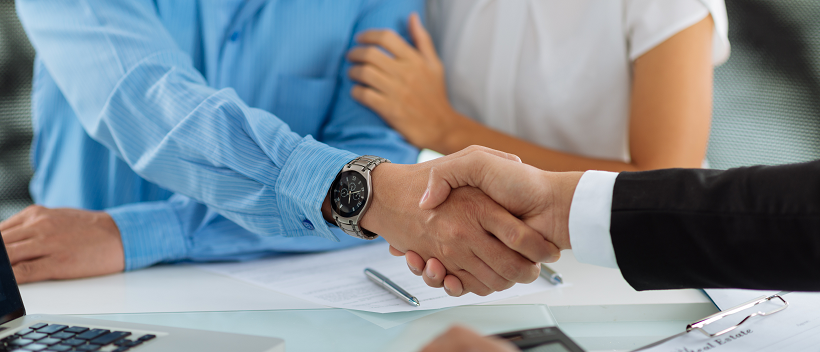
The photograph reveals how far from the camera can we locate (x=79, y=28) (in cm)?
91

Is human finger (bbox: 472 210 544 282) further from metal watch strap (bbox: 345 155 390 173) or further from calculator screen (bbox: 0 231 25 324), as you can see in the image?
calculator screen (bbox: 0 231 25 324)

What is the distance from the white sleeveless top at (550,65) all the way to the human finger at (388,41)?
0.17 meters

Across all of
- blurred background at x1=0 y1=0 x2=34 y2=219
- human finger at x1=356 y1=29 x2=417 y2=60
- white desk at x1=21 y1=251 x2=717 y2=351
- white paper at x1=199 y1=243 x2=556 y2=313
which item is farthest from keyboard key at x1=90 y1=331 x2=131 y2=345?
blurred background at x1=0 y1=0 x2=34 y2=219

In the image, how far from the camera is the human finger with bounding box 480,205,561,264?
2.26 ft

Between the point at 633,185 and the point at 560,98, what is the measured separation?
1.95 feet

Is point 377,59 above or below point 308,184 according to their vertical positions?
above

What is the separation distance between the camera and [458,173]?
0.73 metres

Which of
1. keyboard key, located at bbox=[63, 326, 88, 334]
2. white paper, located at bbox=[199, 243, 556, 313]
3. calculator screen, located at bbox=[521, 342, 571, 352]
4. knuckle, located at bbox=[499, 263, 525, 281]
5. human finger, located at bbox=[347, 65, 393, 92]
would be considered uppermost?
human finger, located at bbox=[347, 65, 393, 92]

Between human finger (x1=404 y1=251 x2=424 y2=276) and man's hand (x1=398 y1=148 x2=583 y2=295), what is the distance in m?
0.01

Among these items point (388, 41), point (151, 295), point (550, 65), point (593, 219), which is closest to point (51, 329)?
point (151, 295)

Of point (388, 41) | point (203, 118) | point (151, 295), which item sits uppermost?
point (388, 41)

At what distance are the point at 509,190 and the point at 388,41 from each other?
53 centimetres

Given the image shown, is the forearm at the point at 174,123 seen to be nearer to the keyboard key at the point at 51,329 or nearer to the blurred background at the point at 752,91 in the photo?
the keyboard key at the point at 51,329

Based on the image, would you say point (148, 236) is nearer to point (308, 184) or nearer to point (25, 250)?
point (25, 250)
